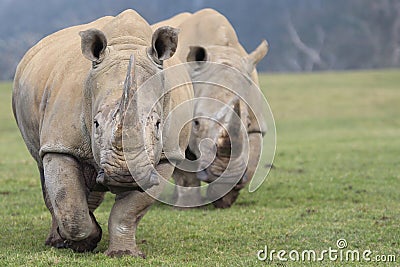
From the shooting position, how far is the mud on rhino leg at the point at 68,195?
265 inches

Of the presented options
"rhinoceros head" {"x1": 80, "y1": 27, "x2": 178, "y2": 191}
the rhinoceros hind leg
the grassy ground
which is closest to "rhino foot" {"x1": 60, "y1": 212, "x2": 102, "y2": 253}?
the rhinoceros hind leg

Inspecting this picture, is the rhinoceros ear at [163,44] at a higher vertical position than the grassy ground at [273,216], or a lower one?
higher

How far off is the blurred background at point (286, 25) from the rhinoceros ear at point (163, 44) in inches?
3361

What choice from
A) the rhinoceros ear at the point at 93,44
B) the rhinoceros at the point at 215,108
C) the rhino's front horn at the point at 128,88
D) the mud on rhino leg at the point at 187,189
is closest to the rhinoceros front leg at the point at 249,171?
the rhinoceros at the point at 215,108

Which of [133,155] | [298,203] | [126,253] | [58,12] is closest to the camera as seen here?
[133,155]

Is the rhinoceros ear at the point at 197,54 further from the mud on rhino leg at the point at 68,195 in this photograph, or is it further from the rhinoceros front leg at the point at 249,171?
the mud on rhino leg at the point at 68,195

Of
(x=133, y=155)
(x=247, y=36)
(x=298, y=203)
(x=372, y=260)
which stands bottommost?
(x=247, y=36)

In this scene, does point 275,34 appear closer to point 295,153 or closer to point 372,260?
point 295,153

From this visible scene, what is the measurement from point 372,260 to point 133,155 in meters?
2.34

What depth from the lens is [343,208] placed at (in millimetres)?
9984

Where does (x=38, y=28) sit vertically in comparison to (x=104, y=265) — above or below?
below

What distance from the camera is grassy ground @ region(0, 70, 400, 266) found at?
7.10 metres

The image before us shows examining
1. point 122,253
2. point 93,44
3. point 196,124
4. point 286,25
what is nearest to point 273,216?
point 196,124

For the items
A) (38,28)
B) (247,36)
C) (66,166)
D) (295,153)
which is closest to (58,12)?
(38,28)
